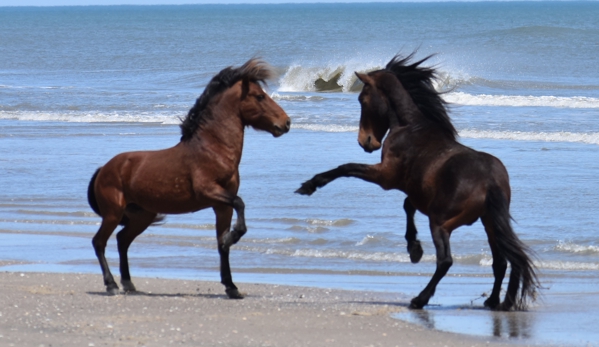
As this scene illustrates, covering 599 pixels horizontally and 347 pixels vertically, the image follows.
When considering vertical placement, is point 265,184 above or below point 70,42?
above

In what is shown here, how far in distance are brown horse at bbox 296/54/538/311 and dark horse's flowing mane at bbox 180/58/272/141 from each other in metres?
0.81

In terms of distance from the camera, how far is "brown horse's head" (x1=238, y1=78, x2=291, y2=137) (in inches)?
286

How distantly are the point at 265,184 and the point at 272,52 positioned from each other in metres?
46.8

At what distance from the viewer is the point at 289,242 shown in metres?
9.70

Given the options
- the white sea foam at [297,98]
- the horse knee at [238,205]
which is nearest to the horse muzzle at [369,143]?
the horse knee at [238,205]

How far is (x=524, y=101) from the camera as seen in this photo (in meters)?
25.6

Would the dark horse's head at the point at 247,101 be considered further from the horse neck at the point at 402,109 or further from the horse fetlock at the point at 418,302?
the horse fetlock at the point at 418,302

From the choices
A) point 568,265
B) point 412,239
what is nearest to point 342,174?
point 412,239

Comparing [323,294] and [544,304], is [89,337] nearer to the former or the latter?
[323,294]

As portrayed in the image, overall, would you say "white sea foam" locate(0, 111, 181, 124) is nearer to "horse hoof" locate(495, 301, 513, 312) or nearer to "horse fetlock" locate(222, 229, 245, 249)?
"horse fetlock" locate(222, 229, 245, 249)

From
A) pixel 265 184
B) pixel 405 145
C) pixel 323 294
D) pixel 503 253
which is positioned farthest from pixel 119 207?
pixel 265 184

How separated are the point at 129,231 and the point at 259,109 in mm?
1452

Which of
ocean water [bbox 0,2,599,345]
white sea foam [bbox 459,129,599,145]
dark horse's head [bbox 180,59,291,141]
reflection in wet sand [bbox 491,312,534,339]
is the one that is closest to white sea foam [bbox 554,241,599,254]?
ocean water [bbox 0,2,599,345]

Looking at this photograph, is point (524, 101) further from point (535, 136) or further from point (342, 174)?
point (342, 174)
